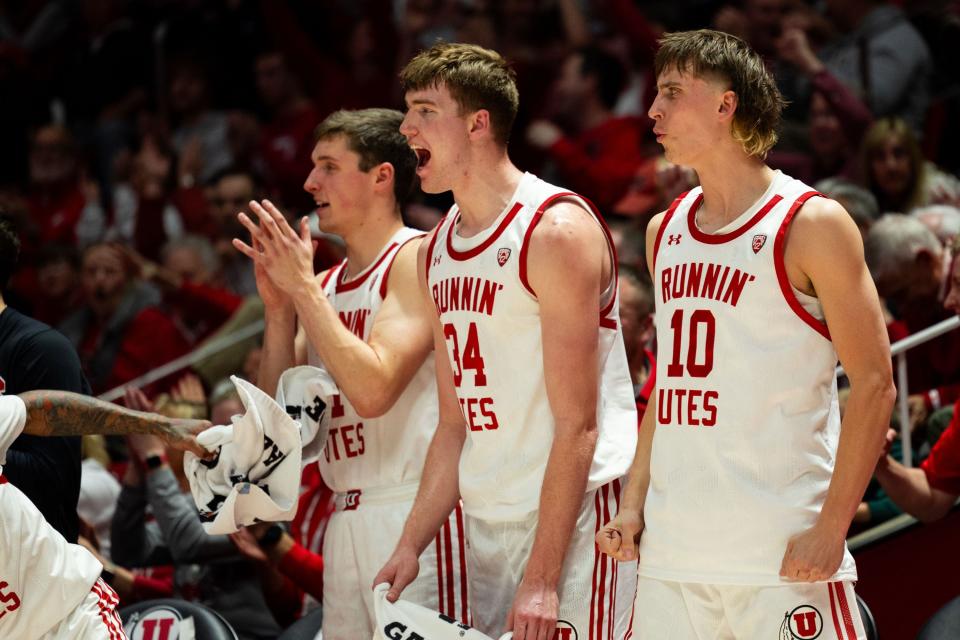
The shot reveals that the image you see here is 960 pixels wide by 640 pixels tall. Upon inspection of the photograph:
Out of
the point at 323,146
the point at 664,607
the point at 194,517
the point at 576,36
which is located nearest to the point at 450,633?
the point at 664,607

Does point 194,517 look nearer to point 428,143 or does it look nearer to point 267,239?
point 267,239

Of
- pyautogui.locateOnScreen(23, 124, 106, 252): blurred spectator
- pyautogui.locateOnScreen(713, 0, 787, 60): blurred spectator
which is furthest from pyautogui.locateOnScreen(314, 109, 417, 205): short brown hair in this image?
pyautogui.locateOnScreen(23, 124, 106, 252): blurred spectator

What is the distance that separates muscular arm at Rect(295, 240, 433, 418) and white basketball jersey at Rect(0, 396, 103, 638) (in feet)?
2.88

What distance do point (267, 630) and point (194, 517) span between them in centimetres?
52

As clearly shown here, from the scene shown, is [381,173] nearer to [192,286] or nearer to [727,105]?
[727,105]

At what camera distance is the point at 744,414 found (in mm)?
3344

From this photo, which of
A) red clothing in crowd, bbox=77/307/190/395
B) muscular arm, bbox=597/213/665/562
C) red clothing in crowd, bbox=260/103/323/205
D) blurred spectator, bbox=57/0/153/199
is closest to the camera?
muscular arm, bbox=597/213/665/562

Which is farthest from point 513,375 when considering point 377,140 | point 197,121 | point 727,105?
point 197,121

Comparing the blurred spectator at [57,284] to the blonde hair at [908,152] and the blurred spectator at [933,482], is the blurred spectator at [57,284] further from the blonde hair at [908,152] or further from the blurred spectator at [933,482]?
the blurred spectator at [933,482]

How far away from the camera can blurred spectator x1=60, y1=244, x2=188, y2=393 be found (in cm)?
839

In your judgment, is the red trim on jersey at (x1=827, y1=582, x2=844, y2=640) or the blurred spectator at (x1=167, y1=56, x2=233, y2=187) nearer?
the red trim on jersey at (x1=827, y1=582, x2=844, y2=640)

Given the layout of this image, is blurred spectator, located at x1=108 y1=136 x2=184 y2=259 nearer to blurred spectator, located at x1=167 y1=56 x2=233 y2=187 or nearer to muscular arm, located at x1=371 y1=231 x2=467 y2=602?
blurred spectator, located at x1=167 y1=56 x2=233 y2=187

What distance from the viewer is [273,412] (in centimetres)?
402

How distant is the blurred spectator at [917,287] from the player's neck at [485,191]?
2455 millimetres
